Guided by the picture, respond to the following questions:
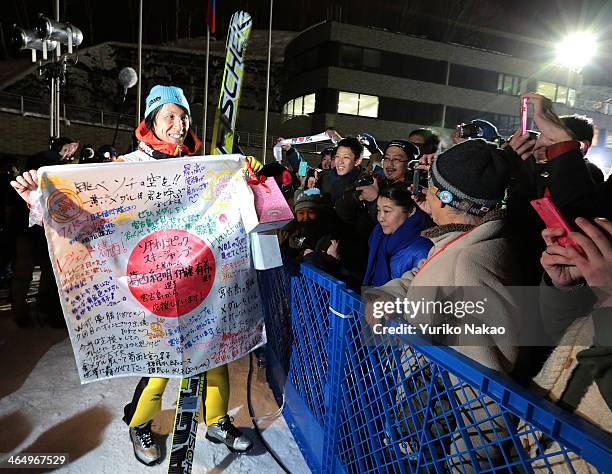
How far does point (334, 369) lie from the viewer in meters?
2.08

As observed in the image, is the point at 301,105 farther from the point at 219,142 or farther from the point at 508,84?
the point at 219,142

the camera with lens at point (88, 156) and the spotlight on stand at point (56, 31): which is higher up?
the spotlight on stand at point (56, 31)

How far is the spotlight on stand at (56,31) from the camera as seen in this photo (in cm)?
524

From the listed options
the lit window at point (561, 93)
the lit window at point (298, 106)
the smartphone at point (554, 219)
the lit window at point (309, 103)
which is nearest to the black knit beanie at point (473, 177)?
the smartphone at point (554, 219)

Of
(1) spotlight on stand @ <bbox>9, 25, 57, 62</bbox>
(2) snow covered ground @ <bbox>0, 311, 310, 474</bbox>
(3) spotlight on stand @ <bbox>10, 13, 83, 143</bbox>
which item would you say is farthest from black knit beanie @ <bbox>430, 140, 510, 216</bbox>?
(1) spotlight on stand @ <bbox>9, 25, 57, 62</bbox>

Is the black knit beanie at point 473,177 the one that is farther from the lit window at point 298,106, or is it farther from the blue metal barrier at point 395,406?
the lit window at point 298,106

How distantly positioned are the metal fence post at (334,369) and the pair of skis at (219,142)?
0.77 m

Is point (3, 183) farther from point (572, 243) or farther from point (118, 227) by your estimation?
point (572, 243)

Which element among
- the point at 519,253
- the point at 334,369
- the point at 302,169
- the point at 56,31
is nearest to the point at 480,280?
the point at 519,253

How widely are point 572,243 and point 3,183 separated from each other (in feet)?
19.3

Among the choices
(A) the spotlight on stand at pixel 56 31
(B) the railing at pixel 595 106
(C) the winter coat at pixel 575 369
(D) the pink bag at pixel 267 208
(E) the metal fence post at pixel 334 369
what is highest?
(B) the railing at pixel 595 106

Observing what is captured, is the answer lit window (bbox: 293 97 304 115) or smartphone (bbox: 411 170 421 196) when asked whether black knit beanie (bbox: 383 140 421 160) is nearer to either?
smartphone (bbox: 411 170 421 196)

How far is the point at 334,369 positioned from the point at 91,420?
1.86 meters

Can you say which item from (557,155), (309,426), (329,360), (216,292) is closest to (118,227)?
(216,292)
